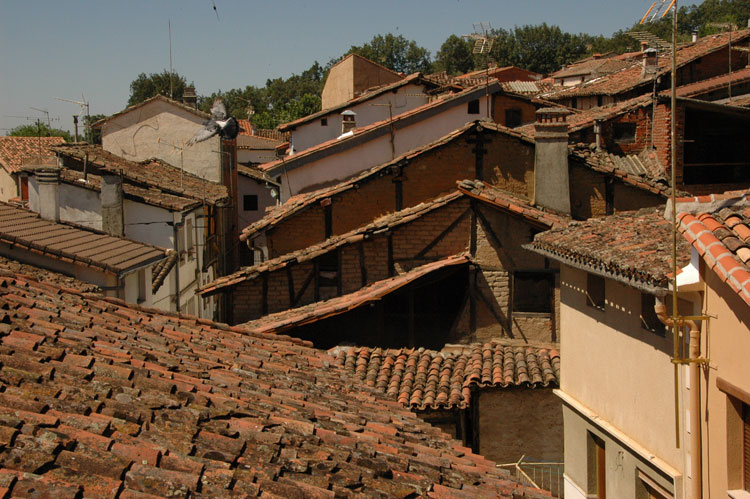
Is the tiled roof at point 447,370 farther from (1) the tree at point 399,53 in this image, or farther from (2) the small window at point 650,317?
(1) the tree at point 399,53

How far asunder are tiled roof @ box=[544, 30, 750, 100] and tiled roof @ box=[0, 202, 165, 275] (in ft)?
72.6

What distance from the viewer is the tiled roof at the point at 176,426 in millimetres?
4191

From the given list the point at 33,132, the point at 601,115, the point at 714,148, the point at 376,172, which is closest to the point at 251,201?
the point at 601,115

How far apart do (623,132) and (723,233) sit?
18.3 metres

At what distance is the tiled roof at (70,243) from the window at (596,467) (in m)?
9.39

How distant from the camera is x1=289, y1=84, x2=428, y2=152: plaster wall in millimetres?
30391

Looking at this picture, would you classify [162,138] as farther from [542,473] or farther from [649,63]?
[542,473]

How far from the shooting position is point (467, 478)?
21.0ft

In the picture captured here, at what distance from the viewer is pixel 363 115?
30.4 metres

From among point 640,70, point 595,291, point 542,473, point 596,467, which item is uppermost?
point 640,70

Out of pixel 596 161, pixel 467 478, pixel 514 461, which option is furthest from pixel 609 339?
pixel 596 161

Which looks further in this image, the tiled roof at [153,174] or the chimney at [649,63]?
the chimney at [649,63]

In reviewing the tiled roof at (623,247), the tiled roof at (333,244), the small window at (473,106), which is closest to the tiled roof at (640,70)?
the small window at (473,106)

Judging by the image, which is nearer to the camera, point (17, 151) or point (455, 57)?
point (17, 151)
